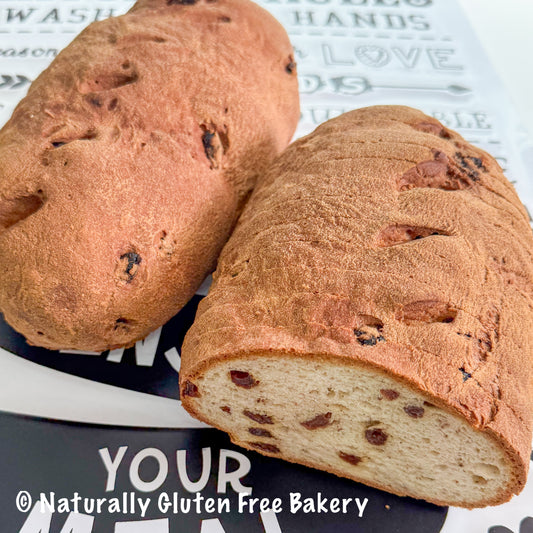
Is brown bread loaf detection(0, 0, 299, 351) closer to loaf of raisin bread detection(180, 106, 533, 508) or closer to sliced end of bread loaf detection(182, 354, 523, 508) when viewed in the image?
loaf of raisin bread detection(180, 106, 533, 508)

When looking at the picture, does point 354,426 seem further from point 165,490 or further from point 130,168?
point 130,168

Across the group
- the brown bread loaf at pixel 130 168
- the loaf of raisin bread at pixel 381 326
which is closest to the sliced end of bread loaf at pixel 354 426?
the loaf of raisin bread at pixel 381 326

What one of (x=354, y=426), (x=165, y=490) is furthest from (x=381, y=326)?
(x=165, y=490)

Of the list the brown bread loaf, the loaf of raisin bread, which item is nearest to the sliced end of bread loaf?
the loaf of raisin bread

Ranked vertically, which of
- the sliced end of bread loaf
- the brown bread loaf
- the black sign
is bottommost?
the black sign

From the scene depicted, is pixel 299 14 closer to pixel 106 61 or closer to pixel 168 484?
pixel 106 61

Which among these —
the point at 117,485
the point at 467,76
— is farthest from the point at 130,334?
the point at 467,76
